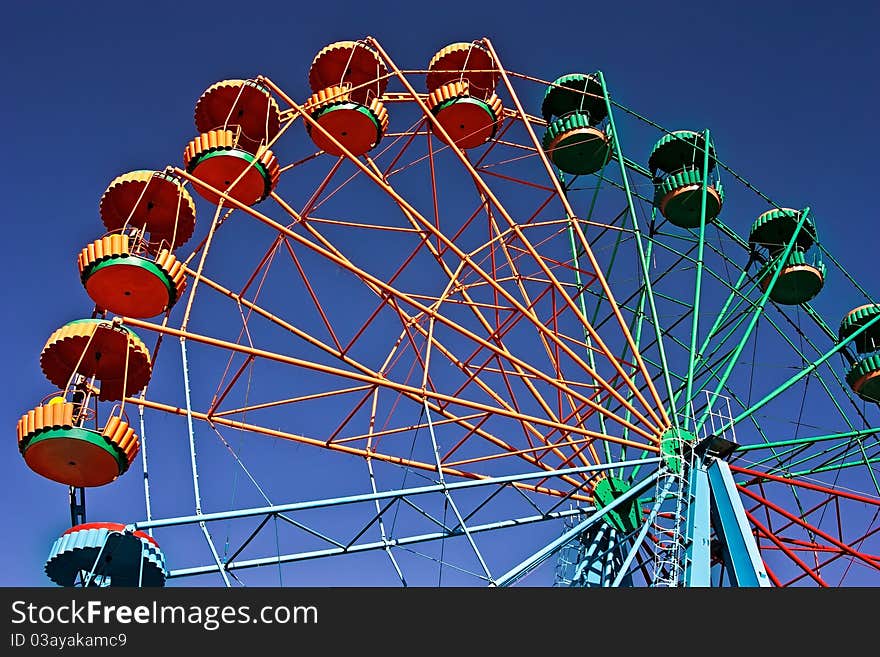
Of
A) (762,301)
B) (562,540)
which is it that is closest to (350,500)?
(562,540)

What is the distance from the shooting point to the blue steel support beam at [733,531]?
13.8 m

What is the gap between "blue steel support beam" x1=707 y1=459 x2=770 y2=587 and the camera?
45.3 ft

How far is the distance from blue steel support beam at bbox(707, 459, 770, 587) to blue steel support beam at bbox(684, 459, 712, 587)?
0.48 feet

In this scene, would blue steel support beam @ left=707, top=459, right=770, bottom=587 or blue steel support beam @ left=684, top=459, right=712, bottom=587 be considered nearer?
blue steel support beam @ left=684, top=459, right=712, bottom=587

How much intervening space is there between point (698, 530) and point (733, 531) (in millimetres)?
507

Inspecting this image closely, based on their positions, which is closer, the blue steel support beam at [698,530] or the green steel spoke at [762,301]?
the blue steel support beam at [698,530]

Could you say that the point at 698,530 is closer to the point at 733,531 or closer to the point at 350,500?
the point at 733,531

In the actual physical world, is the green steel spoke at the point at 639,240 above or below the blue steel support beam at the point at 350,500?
above

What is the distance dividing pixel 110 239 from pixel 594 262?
752 centimetres

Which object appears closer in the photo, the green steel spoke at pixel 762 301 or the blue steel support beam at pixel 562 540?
the blue steel support beam at pixel 562 540

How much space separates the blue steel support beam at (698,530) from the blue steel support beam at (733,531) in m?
0.15

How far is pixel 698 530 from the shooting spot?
14.1 meters
